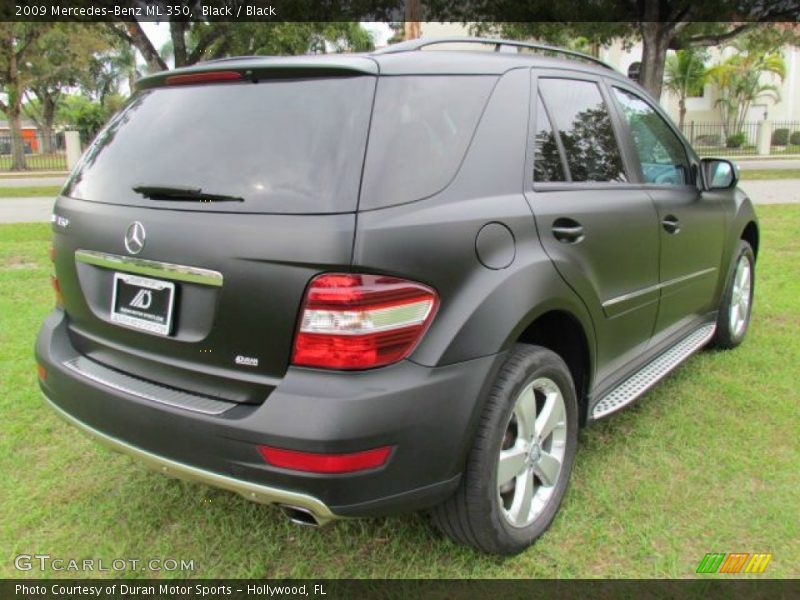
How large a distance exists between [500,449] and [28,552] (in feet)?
5.93

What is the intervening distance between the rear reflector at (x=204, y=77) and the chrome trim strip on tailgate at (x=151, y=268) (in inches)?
27.1

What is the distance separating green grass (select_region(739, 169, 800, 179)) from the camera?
18.4m

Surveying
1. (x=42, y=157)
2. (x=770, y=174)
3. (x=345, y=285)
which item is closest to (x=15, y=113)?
(x=42, y=157)

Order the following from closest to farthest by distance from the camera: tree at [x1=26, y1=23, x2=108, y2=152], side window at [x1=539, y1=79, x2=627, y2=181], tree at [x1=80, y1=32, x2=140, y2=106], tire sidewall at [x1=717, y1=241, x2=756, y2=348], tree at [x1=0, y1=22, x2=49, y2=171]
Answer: side window at [x1=539, y1=79, x2=627, y2=181], tire sidewall at [x1=717, y1=241, x2=756, y2=348], tree at [x1=0, y1=22, x2=49, y2=171], tree at [x1=26, y1=23, x2=108, y2=152], tree at [x1=80, y1=32, x2=140, y2=106]

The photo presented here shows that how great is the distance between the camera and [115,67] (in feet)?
199

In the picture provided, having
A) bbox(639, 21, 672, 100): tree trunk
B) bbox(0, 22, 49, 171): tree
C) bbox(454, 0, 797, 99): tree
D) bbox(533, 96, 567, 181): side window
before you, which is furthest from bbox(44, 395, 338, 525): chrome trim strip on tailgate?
bbox(0, 22, 49, 171): tree

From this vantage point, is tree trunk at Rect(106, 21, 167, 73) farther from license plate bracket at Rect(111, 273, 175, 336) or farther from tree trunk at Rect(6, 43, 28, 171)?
license plate bracket at Rect(111, 273, 175, 336)

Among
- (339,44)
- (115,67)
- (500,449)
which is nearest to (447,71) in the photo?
(500,449)

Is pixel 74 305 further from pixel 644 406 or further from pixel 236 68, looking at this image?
pixel 644 406

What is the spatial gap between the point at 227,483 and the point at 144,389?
18.6 inches

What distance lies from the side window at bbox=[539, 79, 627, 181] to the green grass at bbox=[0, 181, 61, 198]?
53.0 feet

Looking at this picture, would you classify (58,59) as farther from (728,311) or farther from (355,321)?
(355,321)

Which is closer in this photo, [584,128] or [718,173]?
[584,128]

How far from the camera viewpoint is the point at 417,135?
86.7 inches
